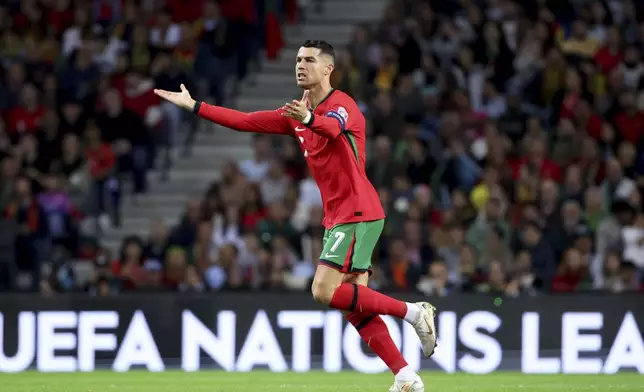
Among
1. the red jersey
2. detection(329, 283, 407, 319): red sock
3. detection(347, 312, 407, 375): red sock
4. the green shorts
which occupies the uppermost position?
the red jersey

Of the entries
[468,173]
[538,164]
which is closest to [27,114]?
[468,173]

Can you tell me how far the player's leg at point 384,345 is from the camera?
10148 mm

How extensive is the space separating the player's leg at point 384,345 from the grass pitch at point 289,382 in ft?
4.91

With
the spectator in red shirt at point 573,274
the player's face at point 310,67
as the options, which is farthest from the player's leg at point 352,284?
the spectator in red shirt at point 573,274

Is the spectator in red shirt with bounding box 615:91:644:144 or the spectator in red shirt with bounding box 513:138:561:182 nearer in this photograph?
the spectator in red shirt with bounding box 513:138:561:182

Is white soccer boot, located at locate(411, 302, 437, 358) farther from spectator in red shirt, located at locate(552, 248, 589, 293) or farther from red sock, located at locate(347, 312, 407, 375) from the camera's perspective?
spectator in red shirt, located at locate(552, 248, 589, 293)

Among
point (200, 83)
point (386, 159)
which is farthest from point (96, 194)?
point (386, 159)

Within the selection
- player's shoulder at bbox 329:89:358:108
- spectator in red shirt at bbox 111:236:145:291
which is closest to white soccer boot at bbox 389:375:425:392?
player's shoulder at bbox 329:89:358:108

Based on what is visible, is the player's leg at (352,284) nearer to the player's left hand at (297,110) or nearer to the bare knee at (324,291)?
the bare knee at (324,291)

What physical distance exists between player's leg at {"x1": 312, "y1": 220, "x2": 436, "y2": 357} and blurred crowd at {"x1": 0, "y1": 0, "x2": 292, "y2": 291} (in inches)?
276

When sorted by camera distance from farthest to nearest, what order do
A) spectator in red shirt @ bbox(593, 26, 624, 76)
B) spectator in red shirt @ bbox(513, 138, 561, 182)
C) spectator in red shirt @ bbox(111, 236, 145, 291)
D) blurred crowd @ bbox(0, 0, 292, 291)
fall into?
1. spectator in red shirt @ bbox(593, 26, 624, 76)
2. blurred crowd @ bbox(0, 0, 292, 291)
3. spectator in red shirt @ bbox(513, 138, 561, 182)
4. spectator in red shirt @ bbox(111, 236, 145, 291)

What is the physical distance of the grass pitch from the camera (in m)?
12.1

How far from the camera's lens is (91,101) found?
19188 millimetres

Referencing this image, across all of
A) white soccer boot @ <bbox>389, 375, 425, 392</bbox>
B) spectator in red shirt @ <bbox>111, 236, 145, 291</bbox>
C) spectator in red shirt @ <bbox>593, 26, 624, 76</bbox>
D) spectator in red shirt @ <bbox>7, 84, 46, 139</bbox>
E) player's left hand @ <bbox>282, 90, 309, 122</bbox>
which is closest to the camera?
player's left hand @ <bbox>282, 90, 309, 122</bbox>
